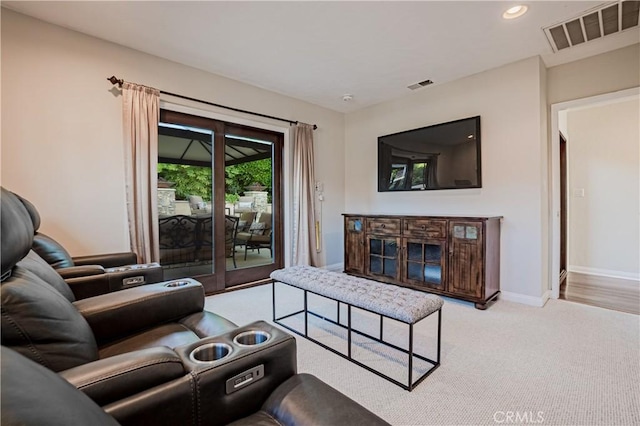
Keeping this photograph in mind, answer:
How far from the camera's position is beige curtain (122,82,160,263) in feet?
9.49

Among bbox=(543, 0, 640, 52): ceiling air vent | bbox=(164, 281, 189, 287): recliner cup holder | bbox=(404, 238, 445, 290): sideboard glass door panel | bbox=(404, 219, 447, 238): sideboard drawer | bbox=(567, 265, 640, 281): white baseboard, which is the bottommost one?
bbox=(567, 265, 640, 281): white baseboard

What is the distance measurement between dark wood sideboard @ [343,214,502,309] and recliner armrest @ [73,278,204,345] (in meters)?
2.52

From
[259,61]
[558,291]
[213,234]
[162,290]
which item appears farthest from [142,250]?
[558,291]

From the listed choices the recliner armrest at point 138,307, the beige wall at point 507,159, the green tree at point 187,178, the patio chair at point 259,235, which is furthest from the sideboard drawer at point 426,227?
the recliner armrest at point 138,307

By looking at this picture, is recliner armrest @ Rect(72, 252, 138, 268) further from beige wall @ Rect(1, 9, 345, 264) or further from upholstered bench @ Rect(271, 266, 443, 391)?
upholstered bench @ Rect(271, 266, 443, 391)

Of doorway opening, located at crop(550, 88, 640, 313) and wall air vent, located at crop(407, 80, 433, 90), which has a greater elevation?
wall air vent, located at crop(407, 80, 433, 90)

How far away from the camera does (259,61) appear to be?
3.22 m

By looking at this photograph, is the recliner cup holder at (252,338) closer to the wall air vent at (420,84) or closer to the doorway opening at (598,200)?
the wall air vent at (420,84)

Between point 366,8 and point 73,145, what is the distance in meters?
2.79

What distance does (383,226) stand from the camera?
3811 mm

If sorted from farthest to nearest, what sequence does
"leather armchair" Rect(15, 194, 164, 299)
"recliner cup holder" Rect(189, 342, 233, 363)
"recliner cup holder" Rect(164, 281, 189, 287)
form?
"leather armchair" Rect(15, 194, 164, 299) → "recliner cup holder" Rect(164, 281, 189, 287) → "recliner cup holder" Rect(189, 342, 233, 363)

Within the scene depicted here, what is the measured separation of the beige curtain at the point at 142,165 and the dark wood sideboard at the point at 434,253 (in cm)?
249

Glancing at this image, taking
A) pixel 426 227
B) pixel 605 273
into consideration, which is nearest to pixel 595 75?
pixel 426 227

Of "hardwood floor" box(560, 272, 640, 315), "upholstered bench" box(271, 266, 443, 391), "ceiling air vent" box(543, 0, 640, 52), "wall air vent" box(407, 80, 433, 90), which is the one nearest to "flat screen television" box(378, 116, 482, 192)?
"wall air vent" box(407, 80, 433, 90)
